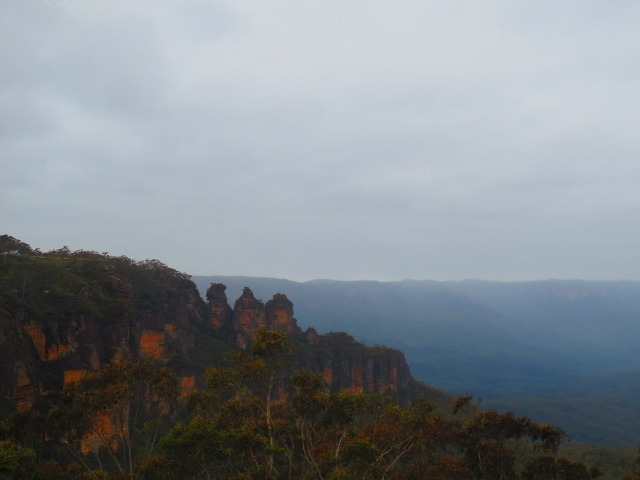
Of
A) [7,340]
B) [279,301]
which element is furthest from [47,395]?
[279,301]

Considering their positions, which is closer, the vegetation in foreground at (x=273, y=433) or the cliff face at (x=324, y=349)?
the vegetation in foreground at (x=273, y=433)

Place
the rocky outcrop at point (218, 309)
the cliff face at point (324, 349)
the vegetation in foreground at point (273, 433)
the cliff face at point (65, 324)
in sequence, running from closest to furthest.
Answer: the vegetation in foreground at point (273, 433)
the cliff face at point (65, 324)
the rocky outcrop at point (218, 309)
the cliff face at point (324, 349)

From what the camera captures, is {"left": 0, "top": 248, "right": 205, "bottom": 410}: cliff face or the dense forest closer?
the dense forest

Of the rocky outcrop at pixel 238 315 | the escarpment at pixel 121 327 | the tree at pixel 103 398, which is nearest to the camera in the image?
the tree at pixel 103 398

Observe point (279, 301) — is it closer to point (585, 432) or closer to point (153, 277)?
point (153, 277)

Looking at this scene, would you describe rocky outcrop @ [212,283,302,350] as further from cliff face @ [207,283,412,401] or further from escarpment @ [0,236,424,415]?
escarpment @ [0,236,424,415]

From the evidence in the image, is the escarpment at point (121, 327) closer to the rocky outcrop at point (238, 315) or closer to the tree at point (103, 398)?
the rocky outcrop at point (238, 315)

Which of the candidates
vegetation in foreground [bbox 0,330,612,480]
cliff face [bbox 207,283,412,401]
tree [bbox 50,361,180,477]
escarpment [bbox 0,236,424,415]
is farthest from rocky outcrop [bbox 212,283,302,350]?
tree [bbox 50,361,180,477]

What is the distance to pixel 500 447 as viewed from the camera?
979 inches

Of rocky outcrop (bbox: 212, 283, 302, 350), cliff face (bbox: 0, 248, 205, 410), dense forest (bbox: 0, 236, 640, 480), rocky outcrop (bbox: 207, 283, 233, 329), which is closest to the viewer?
dense forest (bbox: 0, 236, 640, 480)

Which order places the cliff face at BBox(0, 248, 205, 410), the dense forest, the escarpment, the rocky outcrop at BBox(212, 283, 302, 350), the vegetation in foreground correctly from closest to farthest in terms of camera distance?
the vegetation in foreground
the dense forest
the cliff face at BBox(0, 248, 205, 410)
the escarpment
the rocky outcrop at BBox(212, 283, 302, 350)

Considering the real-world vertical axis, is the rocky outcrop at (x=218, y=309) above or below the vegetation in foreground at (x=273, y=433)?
above

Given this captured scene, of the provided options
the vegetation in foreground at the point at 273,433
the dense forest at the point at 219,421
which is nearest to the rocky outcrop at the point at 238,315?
the dense forest at the point at 219,421

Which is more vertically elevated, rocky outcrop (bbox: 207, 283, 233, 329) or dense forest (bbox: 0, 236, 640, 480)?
rocky outcrop (bbox: 207, 283, 233, 329)
